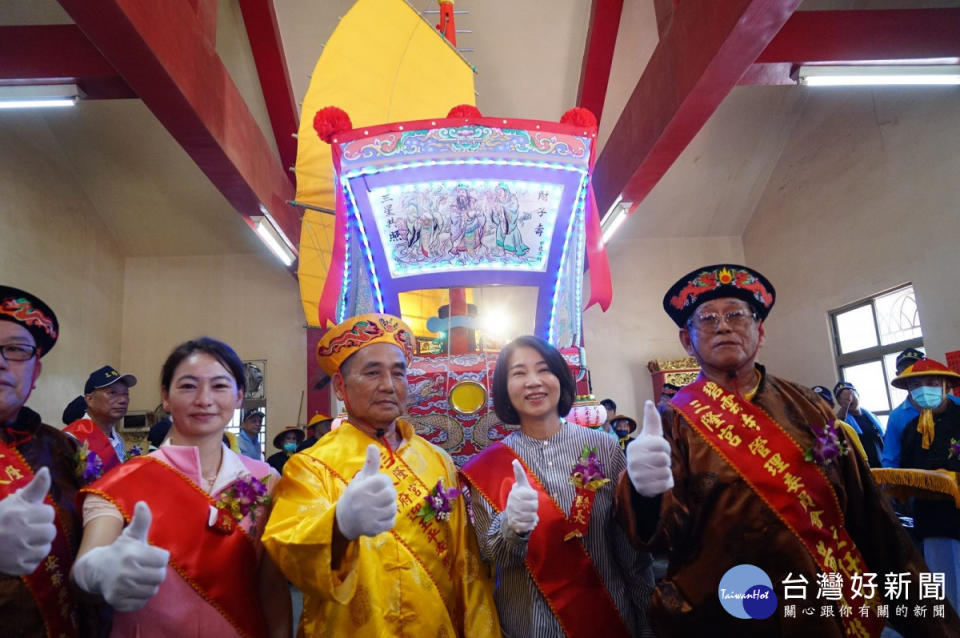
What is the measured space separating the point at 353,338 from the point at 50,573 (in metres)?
1.10

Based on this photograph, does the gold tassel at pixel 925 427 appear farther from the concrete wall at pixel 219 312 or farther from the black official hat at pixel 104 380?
the concrete wall at pixel 219 312

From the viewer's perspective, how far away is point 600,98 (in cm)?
856

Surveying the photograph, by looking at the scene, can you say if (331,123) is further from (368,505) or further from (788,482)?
(788,482)

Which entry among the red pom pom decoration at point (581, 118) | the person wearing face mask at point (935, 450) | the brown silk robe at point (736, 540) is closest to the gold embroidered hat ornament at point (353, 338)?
the brown silk robe at point (736, 540)

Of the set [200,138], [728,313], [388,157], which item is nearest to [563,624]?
[728,313]

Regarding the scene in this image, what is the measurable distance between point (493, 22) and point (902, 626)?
9.25m

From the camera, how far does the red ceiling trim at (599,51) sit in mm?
8289

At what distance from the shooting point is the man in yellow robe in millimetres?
1496

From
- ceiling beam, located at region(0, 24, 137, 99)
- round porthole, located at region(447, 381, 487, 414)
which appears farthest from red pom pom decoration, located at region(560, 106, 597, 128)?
ceiling beam, located at region(0, 24, 137, 99)

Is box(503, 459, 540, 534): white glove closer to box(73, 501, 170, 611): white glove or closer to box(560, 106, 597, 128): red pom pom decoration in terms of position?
box(73, 501, 170, 611): white glove

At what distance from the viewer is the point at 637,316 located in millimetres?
11094

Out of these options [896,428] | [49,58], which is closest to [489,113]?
[49,58]

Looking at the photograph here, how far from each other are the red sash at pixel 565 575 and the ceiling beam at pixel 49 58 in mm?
5176

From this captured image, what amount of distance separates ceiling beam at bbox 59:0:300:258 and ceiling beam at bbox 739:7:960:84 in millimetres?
4958
